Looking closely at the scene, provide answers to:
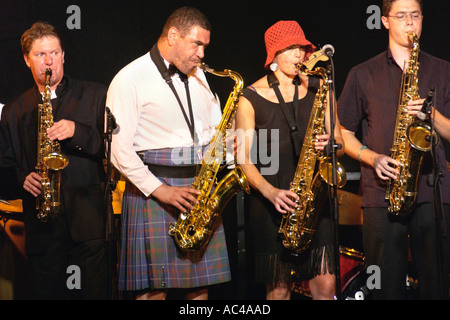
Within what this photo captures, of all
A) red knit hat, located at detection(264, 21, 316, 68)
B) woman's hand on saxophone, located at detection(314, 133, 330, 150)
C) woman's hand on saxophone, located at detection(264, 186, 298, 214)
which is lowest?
woman's hand on saxophone, located at detection(264, 186, 298, 214)

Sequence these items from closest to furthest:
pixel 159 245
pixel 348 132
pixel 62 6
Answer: pixel 159 245 → pixel 348 132 → pixel 62 6

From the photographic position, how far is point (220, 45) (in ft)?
17.1

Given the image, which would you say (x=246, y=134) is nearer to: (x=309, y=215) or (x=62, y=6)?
(x=309, y=215)

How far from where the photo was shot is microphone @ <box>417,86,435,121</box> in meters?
3.57

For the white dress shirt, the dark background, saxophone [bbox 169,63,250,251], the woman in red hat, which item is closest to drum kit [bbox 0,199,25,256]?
the dark background

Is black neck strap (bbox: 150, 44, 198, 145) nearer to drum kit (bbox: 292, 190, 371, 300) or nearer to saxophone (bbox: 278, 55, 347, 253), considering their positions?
saxophone (bbox: 278, 55, 347, 253)

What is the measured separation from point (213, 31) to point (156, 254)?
2.06 metres

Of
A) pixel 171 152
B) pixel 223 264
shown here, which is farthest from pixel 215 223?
pixel 171 152

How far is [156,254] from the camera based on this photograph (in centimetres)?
396

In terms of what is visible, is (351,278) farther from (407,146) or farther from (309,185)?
(407,146)

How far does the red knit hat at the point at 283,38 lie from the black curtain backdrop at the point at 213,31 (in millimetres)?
1007

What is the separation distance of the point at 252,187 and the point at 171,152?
562 mm

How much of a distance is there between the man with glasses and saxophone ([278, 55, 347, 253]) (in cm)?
24

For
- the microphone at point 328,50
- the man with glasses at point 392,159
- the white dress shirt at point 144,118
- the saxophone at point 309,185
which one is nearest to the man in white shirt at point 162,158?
the white dress shirt at point 144,118
